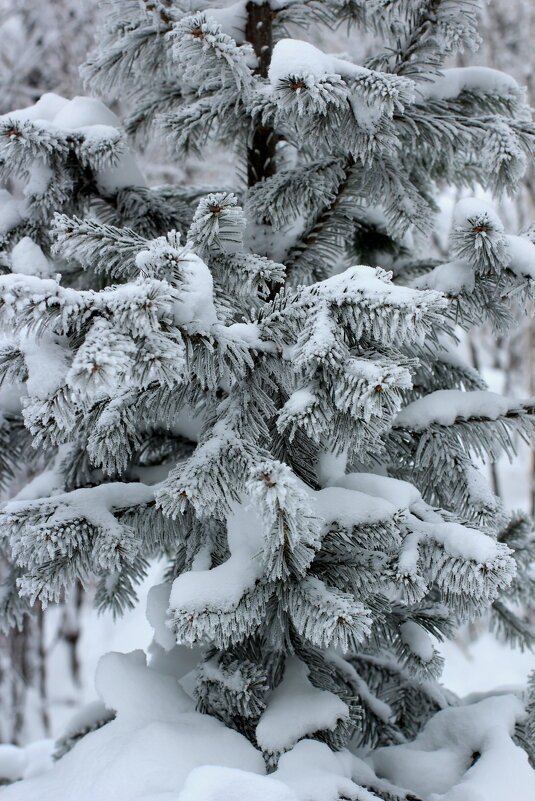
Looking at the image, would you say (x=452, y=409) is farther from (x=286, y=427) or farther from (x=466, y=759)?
(x=466, y=759)

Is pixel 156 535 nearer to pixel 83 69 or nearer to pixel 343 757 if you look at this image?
pixel 343 757

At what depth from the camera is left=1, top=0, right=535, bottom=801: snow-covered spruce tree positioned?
3.87ft

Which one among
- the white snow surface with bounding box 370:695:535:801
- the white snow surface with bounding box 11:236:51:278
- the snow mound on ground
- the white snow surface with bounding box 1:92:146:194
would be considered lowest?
the white snow surface with bounding box 370:695:535:801

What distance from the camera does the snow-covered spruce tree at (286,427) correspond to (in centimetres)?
118

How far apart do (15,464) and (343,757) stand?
1.30 metres

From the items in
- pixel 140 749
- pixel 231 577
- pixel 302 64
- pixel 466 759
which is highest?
pixel 302 64

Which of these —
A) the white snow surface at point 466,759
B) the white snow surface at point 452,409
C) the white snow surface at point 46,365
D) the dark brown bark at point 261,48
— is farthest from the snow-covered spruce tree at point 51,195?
the white snow surface at point 466,759

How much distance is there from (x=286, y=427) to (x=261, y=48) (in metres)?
1.43

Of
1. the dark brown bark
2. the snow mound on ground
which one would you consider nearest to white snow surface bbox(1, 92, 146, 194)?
the dark brown bark

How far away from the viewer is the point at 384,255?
2.27 m

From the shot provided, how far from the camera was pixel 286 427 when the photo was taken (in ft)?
4.74

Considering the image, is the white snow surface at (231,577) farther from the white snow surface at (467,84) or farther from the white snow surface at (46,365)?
the white snow surface at (467,84)

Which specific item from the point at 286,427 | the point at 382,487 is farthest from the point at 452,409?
the point at 286,427

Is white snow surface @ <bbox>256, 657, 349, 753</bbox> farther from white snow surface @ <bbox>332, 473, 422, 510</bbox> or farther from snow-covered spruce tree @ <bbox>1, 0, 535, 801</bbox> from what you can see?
white snow surface @ <bbox>332, 473, 422, 510</bbox>
